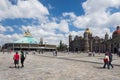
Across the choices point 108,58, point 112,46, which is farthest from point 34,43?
point 108,58

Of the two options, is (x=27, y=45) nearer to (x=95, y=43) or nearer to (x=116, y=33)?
(x=95, y=43)

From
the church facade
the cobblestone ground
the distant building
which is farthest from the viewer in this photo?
the distant building

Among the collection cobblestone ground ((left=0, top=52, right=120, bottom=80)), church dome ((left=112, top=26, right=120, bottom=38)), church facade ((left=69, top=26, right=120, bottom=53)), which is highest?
church dome ((left=112, top=26, right=120, bottom=38))

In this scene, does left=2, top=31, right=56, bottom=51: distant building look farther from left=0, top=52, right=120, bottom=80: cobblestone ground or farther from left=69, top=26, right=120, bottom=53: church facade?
left=0, top=52, right=120, bottom=80: cobblestone ground

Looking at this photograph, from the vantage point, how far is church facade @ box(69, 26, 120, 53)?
374ft

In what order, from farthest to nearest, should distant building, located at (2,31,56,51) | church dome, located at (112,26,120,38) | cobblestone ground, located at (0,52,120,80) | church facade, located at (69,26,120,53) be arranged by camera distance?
distant building, located at (2,31,56,51)
church facade, located at (69,26,120,53)
church dome, located at (112,26,120,38)
cobblestone ground, located at (0,52,120,80)

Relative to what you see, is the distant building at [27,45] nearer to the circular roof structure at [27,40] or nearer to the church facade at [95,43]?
the circular roof structure at [27,40]

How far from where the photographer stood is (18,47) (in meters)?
173

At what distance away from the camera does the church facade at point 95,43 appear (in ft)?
374

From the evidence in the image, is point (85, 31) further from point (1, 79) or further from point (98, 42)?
point (1, 79)

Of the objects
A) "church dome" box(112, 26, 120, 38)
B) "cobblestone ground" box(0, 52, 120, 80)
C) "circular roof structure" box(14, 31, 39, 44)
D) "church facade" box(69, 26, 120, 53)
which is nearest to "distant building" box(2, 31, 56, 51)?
"circular roof structure" box(14, 31, 39, 44)

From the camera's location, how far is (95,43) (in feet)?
454

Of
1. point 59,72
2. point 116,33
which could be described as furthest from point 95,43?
point 59,72

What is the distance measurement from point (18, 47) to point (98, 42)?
67.3 m
